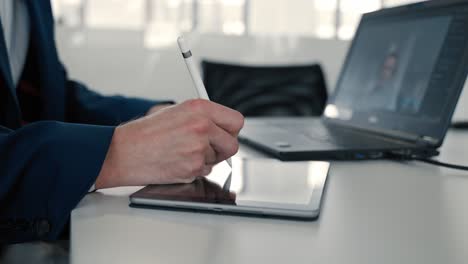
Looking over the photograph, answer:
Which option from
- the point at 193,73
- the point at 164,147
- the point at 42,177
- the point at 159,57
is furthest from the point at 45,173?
the point at 159,57

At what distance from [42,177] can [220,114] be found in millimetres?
202

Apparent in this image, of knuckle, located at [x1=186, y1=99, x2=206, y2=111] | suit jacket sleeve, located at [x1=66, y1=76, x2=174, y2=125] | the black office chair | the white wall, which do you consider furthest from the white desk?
the white wall

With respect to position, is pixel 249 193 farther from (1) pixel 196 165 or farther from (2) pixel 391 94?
(2) pixel 391 94

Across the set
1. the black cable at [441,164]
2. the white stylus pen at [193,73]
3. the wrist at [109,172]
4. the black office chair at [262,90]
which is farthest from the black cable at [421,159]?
the black office chair at [262,90]

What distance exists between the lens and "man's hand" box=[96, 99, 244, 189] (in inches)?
22.1

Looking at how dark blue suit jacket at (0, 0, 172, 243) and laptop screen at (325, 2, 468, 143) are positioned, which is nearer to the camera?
dark blue suit jacket at (0, 0, 172, 243)

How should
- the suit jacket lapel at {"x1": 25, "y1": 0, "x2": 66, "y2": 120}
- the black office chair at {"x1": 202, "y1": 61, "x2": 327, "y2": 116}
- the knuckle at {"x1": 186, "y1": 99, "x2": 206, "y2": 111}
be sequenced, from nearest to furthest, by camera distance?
the knuckle at {"x1": 186, "y1": 99, "x2": 206, "y2": 111} < the suit jacket lapel at {"x1": 25, "y1": 0, "x2": 66, "y2": 120} < the black office chair at {"x1": 202, "y1": 61, "x2": 327, "y2": 116}

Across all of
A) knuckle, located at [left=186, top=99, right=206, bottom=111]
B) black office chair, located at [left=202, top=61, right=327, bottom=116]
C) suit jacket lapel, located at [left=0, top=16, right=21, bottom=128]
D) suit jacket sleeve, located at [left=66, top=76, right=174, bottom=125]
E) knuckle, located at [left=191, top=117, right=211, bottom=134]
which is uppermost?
knuckle, located at [left=186, top=99, right=206, bottom=111]

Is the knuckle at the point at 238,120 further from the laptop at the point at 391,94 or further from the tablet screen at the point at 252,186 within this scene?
the laptop at the point at 391,94

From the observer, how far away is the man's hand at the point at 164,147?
0.56 meters

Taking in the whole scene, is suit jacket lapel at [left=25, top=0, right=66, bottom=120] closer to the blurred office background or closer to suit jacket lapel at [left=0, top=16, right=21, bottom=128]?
suit jacket lapel at [left=0, top=16, right=21, bottom=128]

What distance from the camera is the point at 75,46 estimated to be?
2100 mm

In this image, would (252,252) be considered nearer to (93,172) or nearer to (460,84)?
(93,172)

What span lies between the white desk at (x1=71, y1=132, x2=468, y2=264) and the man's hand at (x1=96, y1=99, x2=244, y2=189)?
0.03 m
